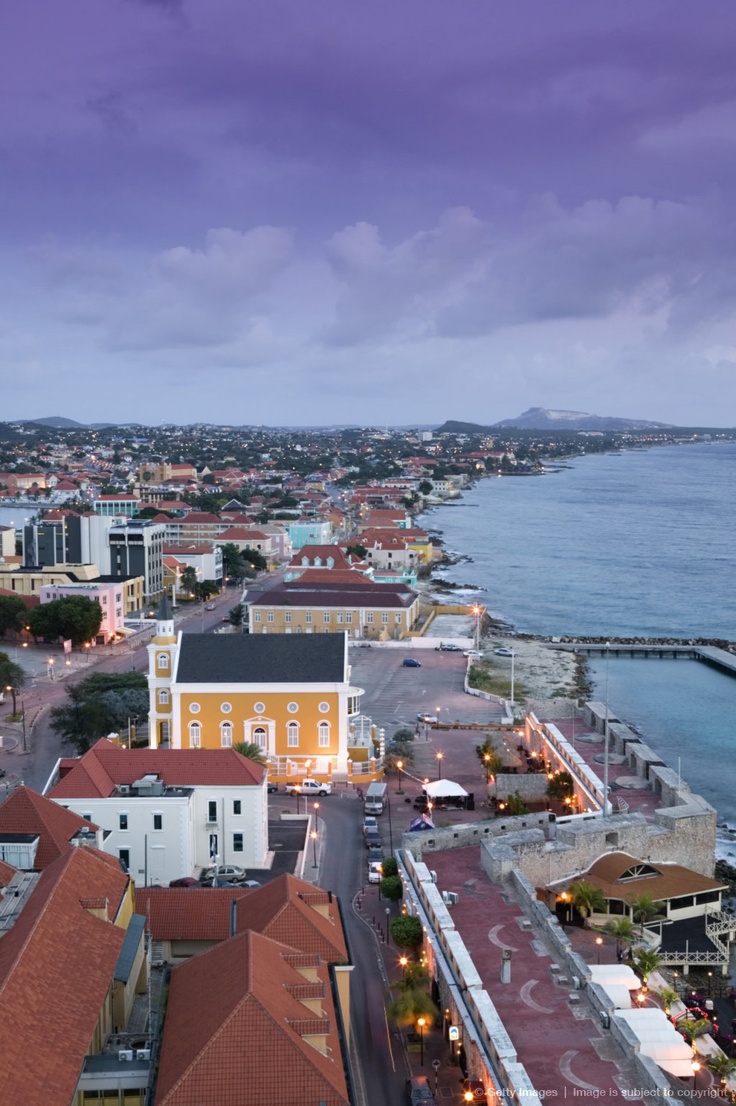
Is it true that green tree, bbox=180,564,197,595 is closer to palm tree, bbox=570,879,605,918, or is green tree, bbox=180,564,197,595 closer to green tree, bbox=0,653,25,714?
green tree, bbox=0,653,25,714

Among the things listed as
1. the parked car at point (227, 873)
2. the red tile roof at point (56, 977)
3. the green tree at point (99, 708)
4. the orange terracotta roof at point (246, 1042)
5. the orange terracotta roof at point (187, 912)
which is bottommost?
the parked car at point (227, 873)

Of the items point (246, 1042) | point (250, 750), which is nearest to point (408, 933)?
point (246, 1042)

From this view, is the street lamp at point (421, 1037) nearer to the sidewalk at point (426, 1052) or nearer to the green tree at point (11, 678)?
the sidewalk at point (426, 1052)

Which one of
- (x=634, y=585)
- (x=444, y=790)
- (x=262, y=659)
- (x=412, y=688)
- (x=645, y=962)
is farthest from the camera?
(x=634, y=585)

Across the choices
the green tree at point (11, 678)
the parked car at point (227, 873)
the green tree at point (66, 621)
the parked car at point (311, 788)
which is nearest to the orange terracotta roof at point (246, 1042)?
the parked car at point (227, 873)

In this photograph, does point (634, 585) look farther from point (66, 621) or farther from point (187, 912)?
point (187, 912)
